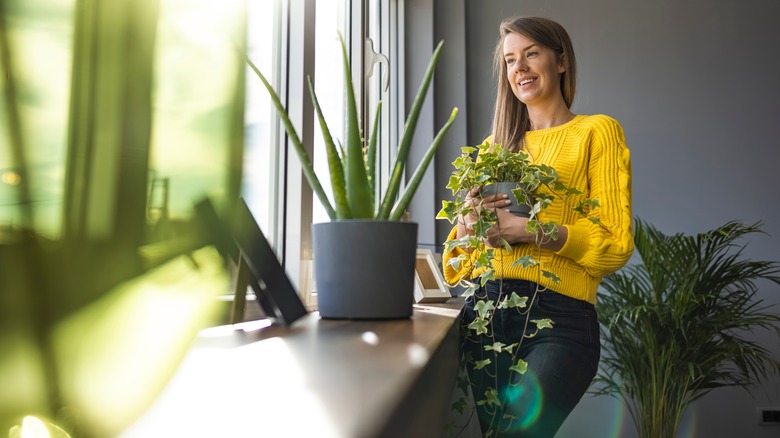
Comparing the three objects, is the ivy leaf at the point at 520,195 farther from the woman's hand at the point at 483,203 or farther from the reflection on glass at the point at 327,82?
the reflection on glass at the point at 327,82

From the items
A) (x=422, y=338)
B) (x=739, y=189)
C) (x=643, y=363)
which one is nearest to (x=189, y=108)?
(x=422, y=338)

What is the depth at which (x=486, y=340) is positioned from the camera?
4.98 ft

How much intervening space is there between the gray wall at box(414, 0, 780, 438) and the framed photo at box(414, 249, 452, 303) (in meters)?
1.14

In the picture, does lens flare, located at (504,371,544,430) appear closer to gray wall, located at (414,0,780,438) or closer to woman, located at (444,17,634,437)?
woman, located at (444,17,634,437)

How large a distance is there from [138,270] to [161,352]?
0.33 ft

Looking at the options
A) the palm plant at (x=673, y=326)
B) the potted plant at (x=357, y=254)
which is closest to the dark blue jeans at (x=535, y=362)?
the potted plant at (x=357, y=254)

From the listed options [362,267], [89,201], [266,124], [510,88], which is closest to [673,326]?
[510,88]

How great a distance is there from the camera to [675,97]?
366 centimetres

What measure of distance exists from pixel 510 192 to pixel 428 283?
0.91 metres

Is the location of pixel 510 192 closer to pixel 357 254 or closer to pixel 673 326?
pixel 357 254

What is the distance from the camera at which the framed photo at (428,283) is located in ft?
7.18

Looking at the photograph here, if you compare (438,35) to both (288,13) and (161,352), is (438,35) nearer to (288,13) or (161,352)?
(288,13)

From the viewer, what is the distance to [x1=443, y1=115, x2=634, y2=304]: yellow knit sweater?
4.85 ft

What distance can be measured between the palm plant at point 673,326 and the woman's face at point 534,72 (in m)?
1.53
